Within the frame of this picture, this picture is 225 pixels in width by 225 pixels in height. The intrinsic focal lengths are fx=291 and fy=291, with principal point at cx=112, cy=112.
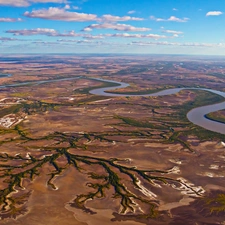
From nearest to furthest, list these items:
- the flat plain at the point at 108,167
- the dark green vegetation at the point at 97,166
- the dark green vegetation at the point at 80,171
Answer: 1. the flat plain at the point at 108,167
2. the dark green vegetation at the point at 80,171
3. the dark green vegetation at the point at 97,166

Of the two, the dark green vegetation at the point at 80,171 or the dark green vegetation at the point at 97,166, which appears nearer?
the dark green vegetation at the point at 80,171

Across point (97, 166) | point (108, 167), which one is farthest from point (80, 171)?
point (108, 167)

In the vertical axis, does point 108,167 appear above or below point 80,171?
above

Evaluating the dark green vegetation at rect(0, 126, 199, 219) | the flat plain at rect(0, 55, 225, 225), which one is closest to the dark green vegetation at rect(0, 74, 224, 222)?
the dark green vegetation at rect(0, 126, 199, 219)

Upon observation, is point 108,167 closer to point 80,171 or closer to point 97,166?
point 97,166

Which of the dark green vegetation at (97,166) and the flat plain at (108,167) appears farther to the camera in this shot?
the dark green vegetation at (97,166)

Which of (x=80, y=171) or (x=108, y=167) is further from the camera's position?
(x=108, y=167)

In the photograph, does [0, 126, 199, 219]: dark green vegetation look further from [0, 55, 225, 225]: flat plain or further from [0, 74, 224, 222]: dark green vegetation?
[0, 55, 225, 225]: flat plain

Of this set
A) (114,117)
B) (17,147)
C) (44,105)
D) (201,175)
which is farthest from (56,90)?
(201,175)

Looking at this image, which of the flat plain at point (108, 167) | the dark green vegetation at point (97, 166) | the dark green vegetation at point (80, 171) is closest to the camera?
the flat plain at point (108, 167)

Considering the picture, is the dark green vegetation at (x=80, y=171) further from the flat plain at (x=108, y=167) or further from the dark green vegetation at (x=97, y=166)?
the flat plain at (x=108, y=167)

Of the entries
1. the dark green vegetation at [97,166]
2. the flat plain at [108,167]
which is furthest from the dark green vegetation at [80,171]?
the flat plain at [108,167]
